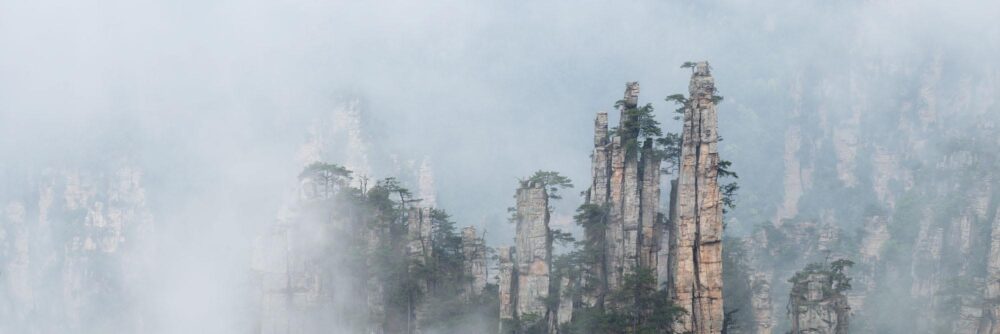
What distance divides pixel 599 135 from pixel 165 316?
5488 centimetres

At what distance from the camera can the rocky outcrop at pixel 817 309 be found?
200 ft

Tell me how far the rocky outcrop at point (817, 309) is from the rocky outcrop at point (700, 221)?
7.31 metres

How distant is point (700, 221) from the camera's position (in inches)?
2189

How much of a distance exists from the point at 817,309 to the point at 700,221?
963cm

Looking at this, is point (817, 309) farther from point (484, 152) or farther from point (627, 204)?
point (484, 152)

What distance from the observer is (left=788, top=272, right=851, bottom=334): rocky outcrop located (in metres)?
61.1

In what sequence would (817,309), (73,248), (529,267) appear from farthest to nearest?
(73,248) < (529,267) < (817,309)

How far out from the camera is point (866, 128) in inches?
4966

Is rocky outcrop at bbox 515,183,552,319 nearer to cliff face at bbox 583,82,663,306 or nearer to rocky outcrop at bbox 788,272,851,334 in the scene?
cliff face at bbox 583,82,663,306

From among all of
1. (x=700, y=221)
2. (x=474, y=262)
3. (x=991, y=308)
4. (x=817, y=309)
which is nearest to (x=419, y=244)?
(x=474, y=262)

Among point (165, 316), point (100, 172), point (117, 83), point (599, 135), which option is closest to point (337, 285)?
point (599, 135)

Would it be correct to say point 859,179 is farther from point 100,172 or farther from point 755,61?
point 100,172

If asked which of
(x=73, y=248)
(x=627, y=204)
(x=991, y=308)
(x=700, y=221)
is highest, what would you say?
(x=627, y=204)

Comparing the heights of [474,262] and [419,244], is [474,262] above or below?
below
